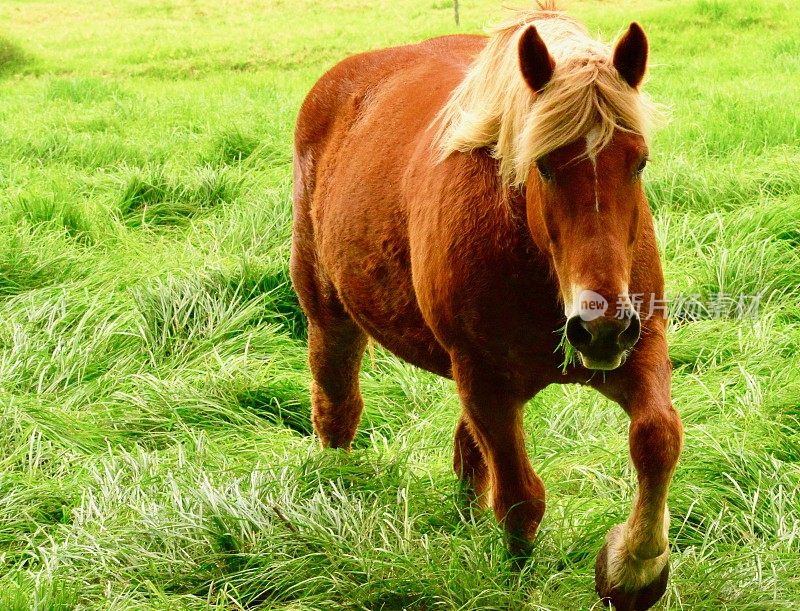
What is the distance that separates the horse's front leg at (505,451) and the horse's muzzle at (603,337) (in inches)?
22.2

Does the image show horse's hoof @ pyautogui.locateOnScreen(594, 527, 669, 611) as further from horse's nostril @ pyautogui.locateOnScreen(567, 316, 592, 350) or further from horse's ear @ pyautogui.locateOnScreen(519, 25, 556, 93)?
horse's ear @ pyautogui.locateOnScreen(519, 25, 556, 93)

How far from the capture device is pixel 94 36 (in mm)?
16062

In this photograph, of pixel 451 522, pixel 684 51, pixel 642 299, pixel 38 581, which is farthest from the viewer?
pixel 684 51

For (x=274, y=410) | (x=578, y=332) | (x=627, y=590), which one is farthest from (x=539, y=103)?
(x=274, y=410)

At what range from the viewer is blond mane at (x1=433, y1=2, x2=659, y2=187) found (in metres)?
2.30

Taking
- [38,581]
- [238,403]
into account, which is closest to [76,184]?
[238,403]

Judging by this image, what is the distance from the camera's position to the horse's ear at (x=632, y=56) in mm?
2324

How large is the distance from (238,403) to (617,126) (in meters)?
2.86

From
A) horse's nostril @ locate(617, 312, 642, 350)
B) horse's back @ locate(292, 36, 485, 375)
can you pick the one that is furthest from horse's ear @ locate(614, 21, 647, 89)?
horse's back @ locate(292, 36, 485, 375)

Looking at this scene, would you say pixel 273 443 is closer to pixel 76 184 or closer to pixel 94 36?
pixel 76 184

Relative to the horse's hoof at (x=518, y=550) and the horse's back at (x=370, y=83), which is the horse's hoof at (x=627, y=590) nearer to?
the horse's hoof at (x=518, y=550)

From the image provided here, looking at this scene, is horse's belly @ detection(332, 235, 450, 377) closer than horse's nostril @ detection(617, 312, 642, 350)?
No

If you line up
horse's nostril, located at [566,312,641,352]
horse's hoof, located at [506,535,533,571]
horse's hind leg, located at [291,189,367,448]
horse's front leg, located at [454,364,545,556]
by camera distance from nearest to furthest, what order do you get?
horse's nostril, located at [566,312,641,352], horse's front leg, located at [454,364,545,556], horse's hoof, located at [506,535,533,571], horse's hind leg, located at [291,189,367,448]

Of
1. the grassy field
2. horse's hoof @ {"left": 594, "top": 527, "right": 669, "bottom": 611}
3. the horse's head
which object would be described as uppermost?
the horse's head
